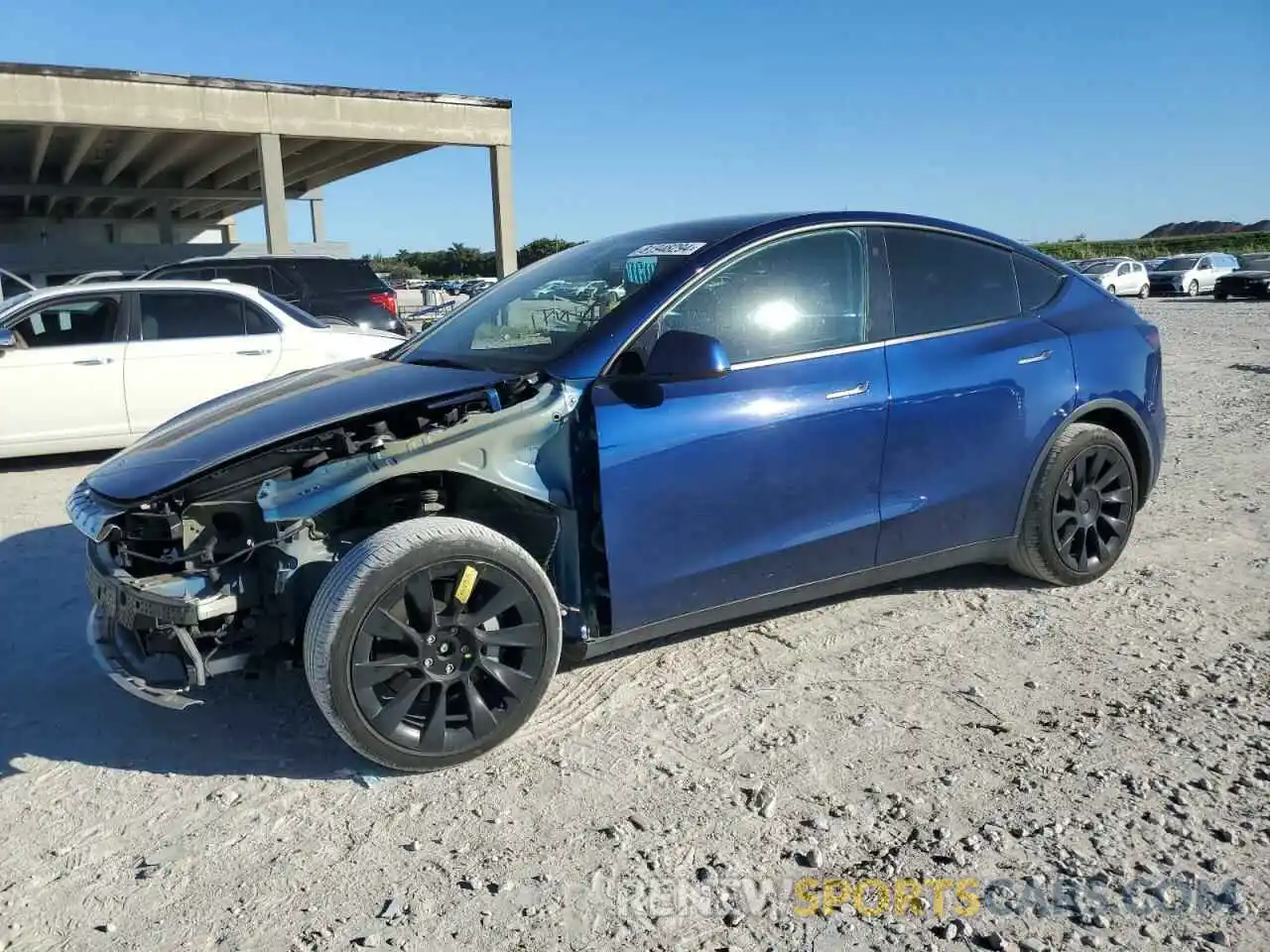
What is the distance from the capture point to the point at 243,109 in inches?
725

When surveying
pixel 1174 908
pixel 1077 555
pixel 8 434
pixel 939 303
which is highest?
pixel 939 303

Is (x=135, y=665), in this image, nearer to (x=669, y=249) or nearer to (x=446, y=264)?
(x=669, y=249)

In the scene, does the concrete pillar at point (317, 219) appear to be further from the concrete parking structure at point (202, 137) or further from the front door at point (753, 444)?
the front door at point (753, 444)

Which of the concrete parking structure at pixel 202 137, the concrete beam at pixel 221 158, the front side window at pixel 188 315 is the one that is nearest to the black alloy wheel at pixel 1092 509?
the front side window at pixel 188 315

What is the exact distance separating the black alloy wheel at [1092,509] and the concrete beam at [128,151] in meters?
20.4

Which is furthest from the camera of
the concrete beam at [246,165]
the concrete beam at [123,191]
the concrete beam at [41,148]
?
the concrete beam at [123,191]

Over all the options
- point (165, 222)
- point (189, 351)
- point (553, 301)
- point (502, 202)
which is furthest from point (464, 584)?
point (165, 222)

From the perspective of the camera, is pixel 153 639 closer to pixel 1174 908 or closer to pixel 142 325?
pixel 1174 908

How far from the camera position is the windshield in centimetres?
358

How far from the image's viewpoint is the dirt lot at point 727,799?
2.36 metres

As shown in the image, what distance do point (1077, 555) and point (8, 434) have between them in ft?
23.1

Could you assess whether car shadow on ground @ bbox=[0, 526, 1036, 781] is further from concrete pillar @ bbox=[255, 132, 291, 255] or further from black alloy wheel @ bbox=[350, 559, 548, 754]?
concrete pillar @ bbox=[255, 132, 291, 255]

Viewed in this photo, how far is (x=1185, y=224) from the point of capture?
3765 inches

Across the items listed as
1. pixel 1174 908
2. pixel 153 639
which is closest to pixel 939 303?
pixel 1174 908
